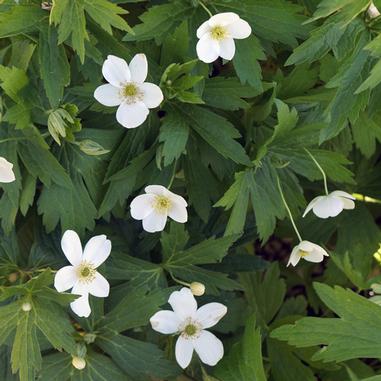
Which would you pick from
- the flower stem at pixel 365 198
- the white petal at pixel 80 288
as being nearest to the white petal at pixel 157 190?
the white petal at pixel 80 288

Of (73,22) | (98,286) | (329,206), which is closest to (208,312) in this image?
(98,286)

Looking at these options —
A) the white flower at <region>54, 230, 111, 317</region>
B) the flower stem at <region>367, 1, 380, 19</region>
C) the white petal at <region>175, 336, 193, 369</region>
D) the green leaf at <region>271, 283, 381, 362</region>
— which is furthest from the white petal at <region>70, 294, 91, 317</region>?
the flower stem at <region>367, 1, 380, 19</region>

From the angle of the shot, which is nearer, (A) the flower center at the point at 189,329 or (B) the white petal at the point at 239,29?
(B) the white petal at the point at 239,29

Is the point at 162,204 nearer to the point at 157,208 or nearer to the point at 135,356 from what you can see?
the point at 157,208

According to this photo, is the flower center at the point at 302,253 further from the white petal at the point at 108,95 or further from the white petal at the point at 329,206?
the white petal at the point at 108,95

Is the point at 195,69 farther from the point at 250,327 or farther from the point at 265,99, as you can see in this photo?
the point at 250,327

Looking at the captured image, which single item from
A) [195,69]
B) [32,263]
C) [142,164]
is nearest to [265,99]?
[195,69]
